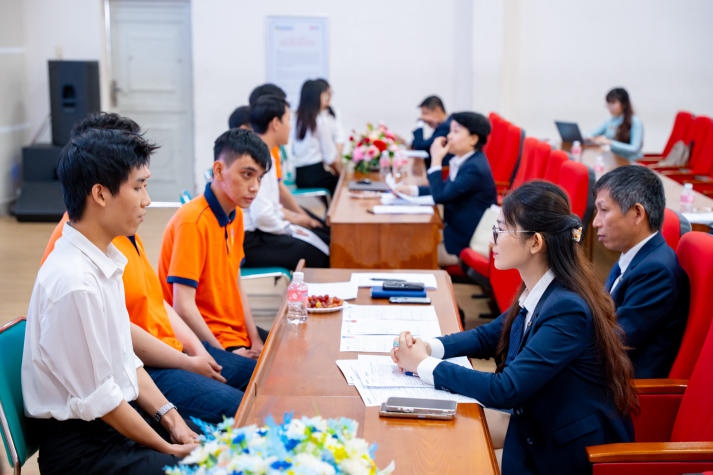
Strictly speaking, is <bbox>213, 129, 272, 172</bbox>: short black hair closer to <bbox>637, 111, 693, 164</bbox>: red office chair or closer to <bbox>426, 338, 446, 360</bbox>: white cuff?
<bbox>426, 338, 446, 360</bbox>: white cuff

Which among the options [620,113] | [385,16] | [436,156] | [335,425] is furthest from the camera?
[385,16]

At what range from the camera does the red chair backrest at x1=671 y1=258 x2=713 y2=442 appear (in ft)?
7.54

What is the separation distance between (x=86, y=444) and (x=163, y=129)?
7764mm

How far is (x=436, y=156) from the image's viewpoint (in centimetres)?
547

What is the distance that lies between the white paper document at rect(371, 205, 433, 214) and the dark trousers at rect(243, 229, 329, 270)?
0.47 meters

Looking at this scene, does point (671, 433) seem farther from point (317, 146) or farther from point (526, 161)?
point (317, 146)

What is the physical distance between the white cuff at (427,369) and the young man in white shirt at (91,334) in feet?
2.14

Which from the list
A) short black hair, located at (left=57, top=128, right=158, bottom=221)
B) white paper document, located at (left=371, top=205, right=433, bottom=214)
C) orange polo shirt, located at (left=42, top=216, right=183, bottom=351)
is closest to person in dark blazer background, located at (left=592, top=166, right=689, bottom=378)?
orange polo shirt, located at (left=42, top=216, right=183, bottom=351)

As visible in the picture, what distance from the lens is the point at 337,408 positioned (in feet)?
7.05

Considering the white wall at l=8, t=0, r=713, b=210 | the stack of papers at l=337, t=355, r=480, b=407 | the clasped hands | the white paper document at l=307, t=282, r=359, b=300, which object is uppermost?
the white wall at l=8, t=0, r=713, b=210

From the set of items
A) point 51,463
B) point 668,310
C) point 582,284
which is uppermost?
point 582,284

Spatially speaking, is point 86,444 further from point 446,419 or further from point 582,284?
point 582,284

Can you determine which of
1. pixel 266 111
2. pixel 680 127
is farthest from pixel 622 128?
pixel 266 111

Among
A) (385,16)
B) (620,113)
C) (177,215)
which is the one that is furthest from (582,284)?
(385,16)
